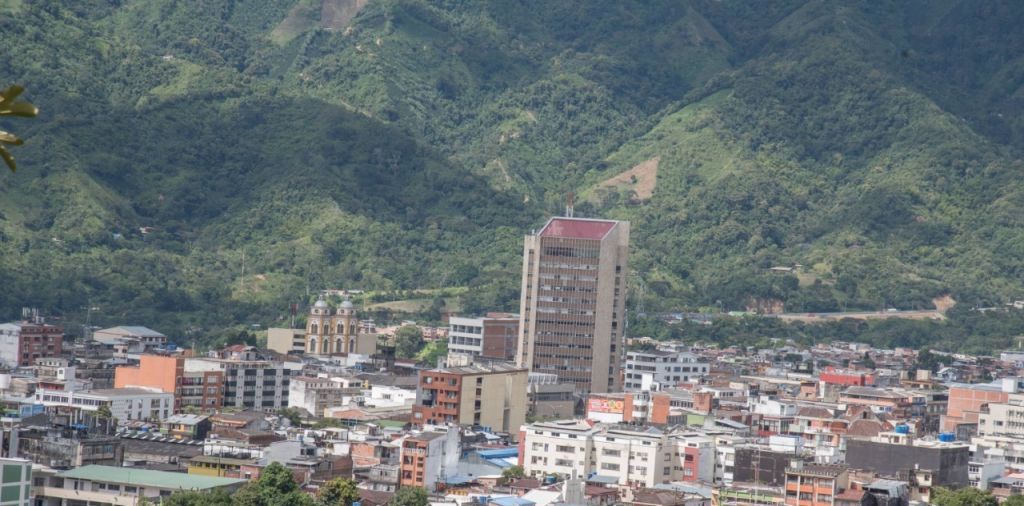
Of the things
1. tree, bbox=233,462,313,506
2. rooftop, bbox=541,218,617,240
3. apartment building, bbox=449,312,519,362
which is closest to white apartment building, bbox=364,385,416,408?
rooftop, bbox=541,218,617,240

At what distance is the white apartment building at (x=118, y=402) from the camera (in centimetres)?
7419

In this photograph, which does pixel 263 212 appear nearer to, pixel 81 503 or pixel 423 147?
pixel 423 147

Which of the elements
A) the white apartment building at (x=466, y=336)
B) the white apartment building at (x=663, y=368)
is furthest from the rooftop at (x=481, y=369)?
the white apartment building at (x=663, y=368)

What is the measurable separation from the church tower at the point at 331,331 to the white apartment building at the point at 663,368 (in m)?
13.9

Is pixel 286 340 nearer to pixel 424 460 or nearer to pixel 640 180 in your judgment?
pixel 424 460

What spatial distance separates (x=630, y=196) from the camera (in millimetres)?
164125

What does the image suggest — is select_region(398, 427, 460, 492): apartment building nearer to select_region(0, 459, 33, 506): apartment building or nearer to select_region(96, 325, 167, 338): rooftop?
select_region(0, 459, 33, 506): apartment building

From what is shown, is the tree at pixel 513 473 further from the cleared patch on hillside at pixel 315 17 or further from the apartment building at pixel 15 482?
the cleared patch on hillside at pixel 315 17

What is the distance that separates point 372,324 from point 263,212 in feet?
93.5

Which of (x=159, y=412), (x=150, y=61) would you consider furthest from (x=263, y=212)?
(x=159, y=412)

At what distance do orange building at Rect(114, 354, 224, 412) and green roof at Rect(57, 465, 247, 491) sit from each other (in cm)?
2567

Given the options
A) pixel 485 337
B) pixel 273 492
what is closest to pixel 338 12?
pixel 485 337

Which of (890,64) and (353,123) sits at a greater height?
(890,64)

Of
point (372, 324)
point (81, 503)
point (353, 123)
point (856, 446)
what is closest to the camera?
point (81, 503)
